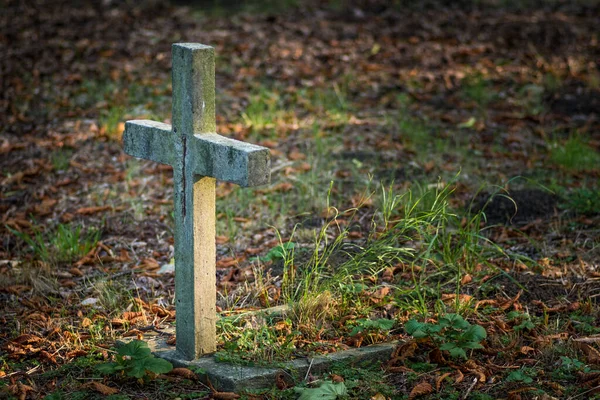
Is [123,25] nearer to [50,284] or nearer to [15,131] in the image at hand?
[15,131]

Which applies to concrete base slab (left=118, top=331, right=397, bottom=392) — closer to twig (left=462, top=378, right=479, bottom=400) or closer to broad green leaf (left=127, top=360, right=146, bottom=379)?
broad green leaf (left=127, top=360, right=146, bottom=379)

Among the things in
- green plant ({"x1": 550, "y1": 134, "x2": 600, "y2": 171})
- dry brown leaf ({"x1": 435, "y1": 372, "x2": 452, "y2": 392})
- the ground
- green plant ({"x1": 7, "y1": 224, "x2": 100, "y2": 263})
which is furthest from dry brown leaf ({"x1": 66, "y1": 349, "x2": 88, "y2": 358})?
green plant ({"x1": 550, "y1": 134, "x2": 600, "y2": 171})

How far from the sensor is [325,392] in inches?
117

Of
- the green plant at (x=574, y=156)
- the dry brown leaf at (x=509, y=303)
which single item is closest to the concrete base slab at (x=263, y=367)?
the dry brown leaf at (x=509, y=303)

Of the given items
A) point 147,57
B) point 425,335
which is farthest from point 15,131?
point 425,335

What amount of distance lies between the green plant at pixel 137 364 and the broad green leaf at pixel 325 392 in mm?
587

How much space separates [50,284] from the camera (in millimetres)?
4312

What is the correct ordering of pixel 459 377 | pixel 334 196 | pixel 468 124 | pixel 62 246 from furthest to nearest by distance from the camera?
pixel 468 124
pixel 334 196
pixel 62 246
pixel 459 377

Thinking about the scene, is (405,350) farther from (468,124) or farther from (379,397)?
(468,124)

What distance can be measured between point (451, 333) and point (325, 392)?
0.75 metres

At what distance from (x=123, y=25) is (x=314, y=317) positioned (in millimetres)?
7515

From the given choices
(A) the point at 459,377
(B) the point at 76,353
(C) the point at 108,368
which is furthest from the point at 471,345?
(B) the point at 76,353

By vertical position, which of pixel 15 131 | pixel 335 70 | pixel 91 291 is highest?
pixel 335 70

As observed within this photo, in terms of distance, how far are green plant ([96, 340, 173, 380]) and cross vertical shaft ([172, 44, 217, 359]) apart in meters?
0.21
